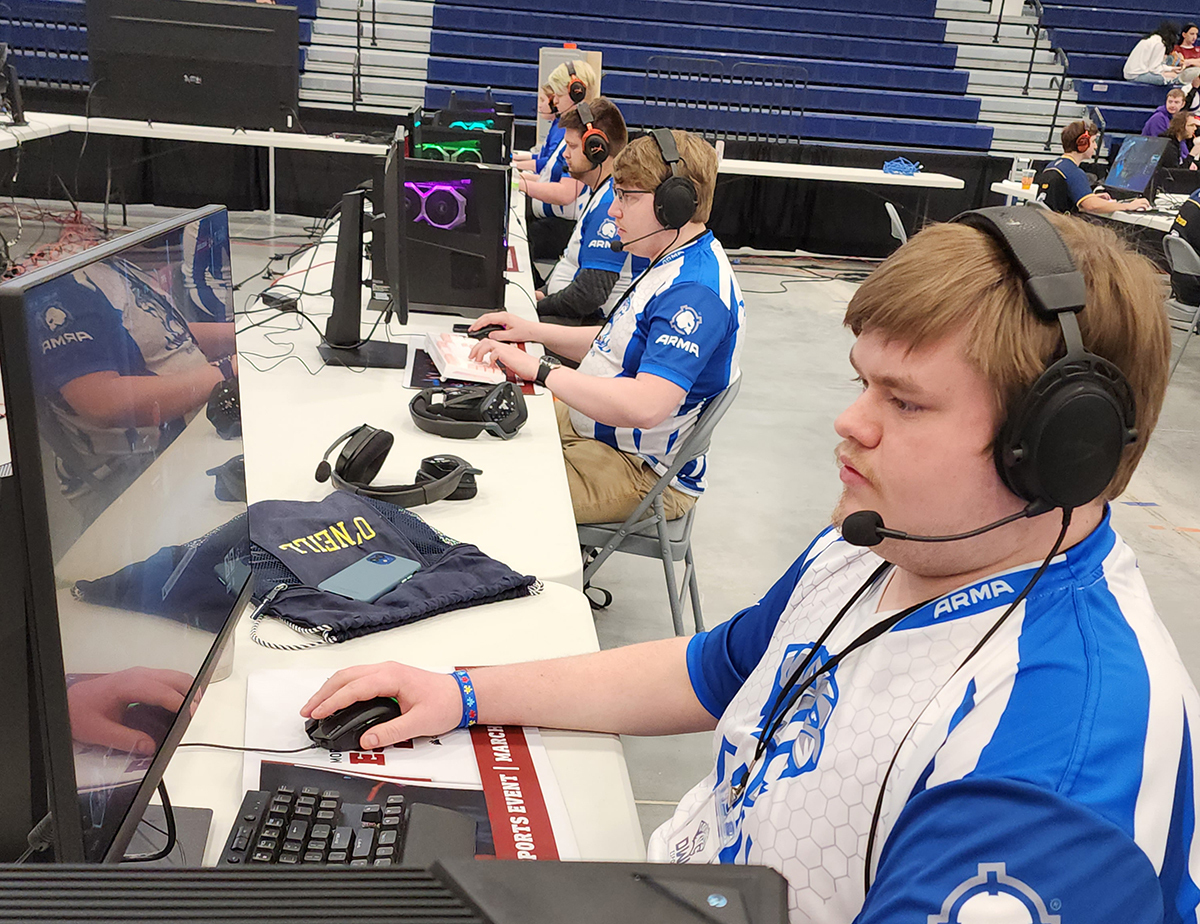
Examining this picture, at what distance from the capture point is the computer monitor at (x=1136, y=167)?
633cm

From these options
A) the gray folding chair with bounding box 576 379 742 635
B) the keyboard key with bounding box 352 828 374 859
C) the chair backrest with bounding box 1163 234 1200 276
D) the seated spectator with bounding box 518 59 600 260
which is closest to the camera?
the keyboard key with bounding box 352 828 374 859

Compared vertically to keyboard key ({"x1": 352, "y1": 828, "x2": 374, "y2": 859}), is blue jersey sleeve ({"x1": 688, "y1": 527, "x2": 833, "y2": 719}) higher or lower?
higher

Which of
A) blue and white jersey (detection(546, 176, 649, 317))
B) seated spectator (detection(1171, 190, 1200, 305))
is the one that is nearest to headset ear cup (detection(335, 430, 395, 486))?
blue and white jersey (detection(546, 176, 649, 317))

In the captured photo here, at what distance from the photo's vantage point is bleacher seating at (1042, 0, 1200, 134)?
9164 millimetres

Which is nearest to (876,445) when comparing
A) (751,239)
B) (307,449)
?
(307,449)

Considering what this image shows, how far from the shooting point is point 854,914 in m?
0.71

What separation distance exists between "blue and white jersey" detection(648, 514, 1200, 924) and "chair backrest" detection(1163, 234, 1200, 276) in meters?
4.96

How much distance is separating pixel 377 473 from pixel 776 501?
6.88 ft

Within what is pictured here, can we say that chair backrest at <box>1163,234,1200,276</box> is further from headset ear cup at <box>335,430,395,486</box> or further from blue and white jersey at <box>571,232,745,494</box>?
headset ear cup at <box>335,430,395,486</box>

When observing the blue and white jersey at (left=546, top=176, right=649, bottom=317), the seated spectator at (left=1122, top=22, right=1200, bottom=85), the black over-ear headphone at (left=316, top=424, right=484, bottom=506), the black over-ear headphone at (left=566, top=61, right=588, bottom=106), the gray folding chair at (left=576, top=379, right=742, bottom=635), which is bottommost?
the gray folding chair at (left=576, top=379, right=742, bottom=635)

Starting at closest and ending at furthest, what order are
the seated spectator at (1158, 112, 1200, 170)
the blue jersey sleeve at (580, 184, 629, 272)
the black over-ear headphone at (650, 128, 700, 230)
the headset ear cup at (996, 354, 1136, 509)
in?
the headset ear cup at (996, 354, 1136, 509) → the black over-ear headphone at (650, 128, 700, 230) → the blue jersey sleeve at (580, 184, 629, 272) → the seated spectator at (1158, 112, 1200, 170)

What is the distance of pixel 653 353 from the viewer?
2.12 metres

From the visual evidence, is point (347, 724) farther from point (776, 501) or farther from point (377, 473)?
point (776, 501)

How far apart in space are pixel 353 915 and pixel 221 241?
690 millimetres
